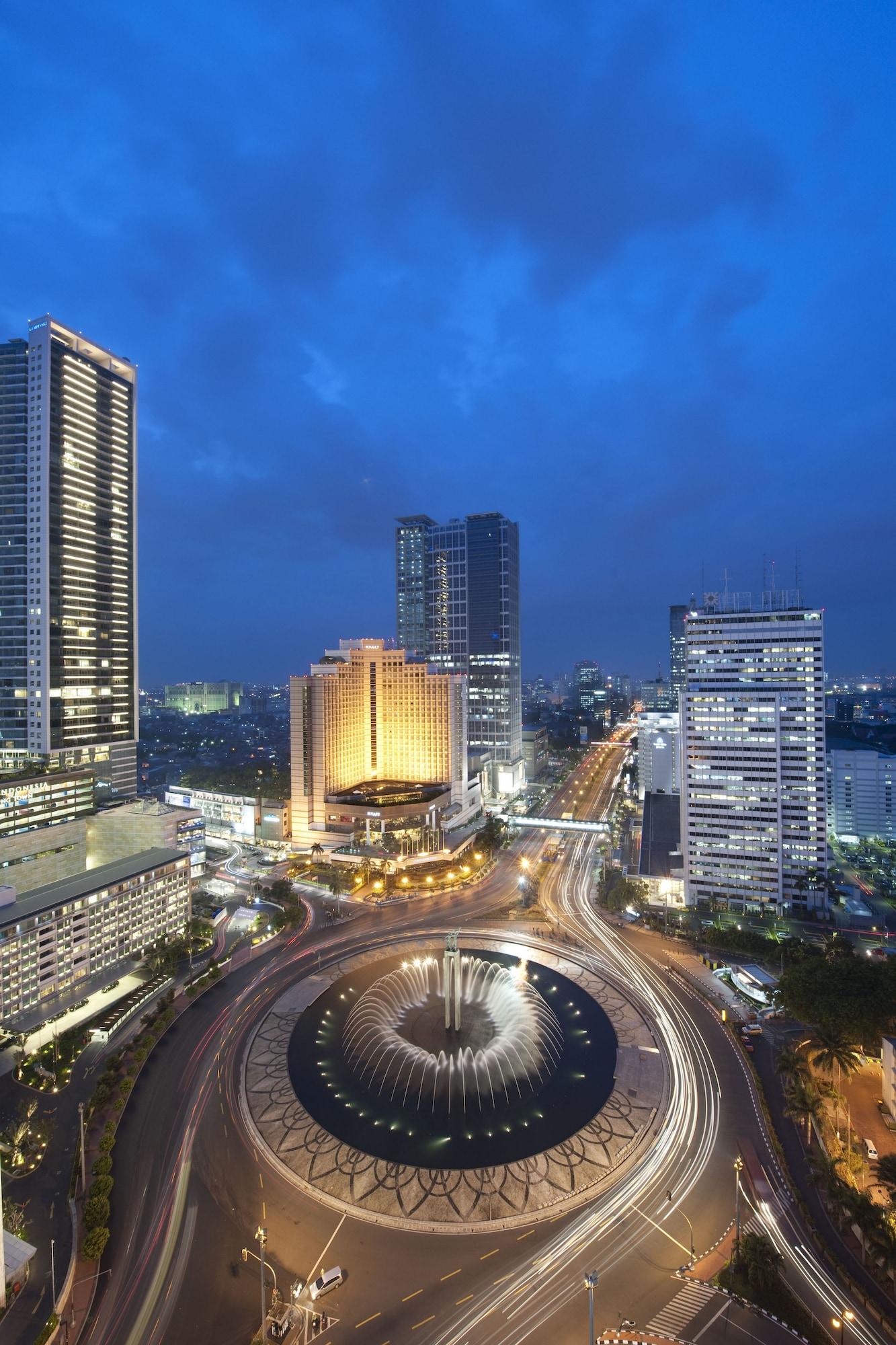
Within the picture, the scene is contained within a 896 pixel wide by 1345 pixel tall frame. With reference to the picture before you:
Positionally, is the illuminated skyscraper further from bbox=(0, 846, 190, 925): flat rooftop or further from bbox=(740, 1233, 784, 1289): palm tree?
bbox=(740, 1233, 784, 1289): palm tree

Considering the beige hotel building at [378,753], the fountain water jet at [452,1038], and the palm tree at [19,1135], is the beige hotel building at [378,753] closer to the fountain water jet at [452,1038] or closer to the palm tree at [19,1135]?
the fountain water jet at [452,1038]

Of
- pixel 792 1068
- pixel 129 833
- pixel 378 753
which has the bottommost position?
pixel 792 1068

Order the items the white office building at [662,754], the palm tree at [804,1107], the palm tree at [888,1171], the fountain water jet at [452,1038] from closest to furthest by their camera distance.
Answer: the palm tree at [888,1171], the palm tree at [804,1107], the fountain water jet at [452,1038], the white office building at [662,754]

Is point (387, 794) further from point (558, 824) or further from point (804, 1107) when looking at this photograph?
point (804, 1107)

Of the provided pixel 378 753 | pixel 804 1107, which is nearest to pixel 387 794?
pixel 378 753

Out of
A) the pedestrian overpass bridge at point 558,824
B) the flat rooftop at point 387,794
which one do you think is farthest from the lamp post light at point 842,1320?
the pedestrian overpass bridge at point 558,824

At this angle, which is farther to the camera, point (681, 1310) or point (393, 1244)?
point (393, 1244)
